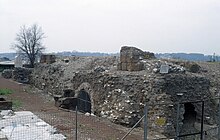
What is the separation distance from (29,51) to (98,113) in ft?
117

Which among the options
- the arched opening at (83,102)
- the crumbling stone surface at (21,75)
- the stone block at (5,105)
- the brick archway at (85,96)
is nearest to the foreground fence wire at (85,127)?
the stone block at (5,105)

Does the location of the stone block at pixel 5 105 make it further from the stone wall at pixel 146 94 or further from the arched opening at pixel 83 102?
the arched opening at pixel 83 102

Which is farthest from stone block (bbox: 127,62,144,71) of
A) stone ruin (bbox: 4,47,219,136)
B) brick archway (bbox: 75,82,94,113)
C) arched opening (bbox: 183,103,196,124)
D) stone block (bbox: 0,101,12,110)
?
stone block (bbox: 0,101,12,110)

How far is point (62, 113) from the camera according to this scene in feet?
52.4

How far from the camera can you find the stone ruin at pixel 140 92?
14.4m

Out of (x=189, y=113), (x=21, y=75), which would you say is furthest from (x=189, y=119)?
(x=21, y=75)

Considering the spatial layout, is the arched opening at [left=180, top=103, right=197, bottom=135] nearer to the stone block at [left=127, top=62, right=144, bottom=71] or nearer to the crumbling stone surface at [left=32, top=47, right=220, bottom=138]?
the crumbling stone surface at [left=32, top=47, right=220, bottom=138]

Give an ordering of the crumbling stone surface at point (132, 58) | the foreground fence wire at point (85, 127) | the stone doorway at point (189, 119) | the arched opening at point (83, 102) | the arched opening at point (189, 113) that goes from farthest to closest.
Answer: the arched opening at point (83, 102)
the crumbling stone surface at point (132, 58)
the arched opening at point (189, 113)
the stone doorway at point (189, 119)
the foreground fence wire at point (85, 127)

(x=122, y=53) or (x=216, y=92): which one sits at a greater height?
(x=122, y=53)

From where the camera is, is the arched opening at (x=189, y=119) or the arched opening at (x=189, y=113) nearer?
the arched opening at (x=189, y=119)

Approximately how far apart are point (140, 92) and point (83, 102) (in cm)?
479

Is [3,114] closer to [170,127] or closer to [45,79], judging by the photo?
[170,127]

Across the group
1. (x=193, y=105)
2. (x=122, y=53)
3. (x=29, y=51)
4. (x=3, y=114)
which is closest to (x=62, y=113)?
(x=3, y=114)

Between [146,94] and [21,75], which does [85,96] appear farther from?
[21,75]
